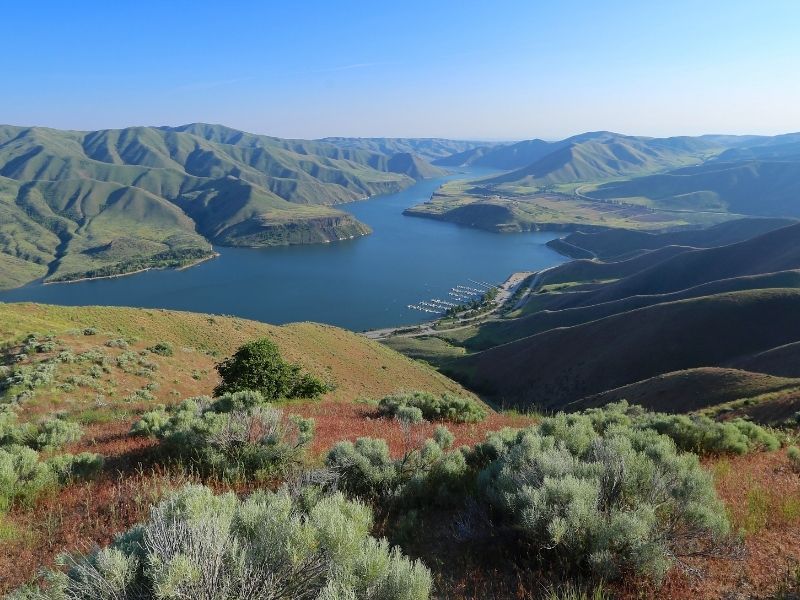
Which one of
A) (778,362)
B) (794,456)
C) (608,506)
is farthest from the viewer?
(778,362)

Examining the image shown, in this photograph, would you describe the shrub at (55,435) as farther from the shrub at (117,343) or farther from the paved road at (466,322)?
the paved road at (466,322)

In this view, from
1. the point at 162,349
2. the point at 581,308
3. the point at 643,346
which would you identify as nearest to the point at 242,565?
the point at 162,349

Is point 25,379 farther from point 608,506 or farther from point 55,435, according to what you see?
point 608,506

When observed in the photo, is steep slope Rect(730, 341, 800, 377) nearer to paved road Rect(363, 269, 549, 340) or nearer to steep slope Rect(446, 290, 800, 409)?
steep slope Rect(446, 290, 800, 409)

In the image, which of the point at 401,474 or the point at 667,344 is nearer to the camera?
the point at 401,474

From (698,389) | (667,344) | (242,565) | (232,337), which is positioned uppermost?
(242,565)

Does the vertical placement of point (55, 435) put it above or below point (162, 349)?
above

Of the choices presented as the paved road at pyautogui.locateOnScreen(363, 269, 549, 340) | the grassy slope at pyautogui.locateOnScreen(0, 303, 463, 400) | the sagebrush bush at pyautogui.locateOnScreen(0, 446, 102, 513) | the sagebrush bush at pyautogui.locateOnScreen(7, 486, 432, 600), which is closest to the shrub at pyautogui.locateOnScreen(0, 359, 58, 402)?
the grassy slope at pyautogui.locateOnScreen(0, 303, 463, 400)

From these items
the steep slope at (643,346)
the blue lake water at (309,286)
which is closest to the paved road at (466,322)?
the blue lake water at (309,286)
